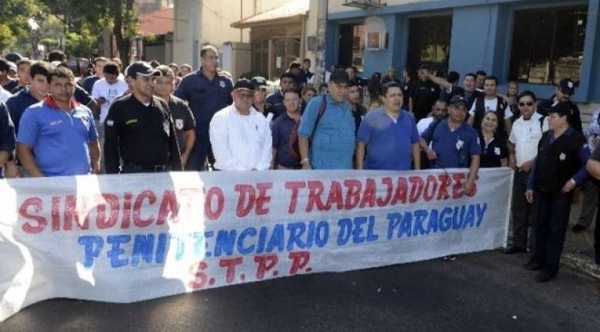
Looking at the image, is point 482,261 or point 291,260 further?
point 482,261

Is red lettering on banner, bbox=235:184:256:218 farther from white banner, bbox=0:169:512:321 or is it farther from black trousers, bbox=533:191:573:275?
black trousers, bbox=533:191:573:275

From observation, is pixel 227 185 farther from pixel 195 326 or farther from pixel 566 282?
pixel 566 282

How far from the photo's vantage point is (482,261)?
18.5 feet

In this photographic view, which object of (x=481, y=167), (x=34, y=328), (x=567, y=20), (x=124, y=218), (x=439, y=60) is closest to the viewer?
(x=34, y=328)

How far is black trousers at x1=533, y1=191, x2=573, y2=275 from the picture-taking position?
5.07m

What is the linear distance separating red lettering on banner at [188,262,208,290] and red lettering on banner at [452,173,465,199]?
2.67m

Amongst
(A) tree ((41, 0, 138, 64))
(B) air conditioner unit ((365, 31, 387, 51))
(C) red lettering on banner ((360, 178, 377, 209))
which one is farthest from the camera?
(A) tree ((41, 0, 138, 64))

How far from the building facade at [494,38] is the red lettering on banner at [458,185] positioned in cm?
458

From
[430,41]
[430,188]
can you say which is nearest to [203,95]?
[430,188]

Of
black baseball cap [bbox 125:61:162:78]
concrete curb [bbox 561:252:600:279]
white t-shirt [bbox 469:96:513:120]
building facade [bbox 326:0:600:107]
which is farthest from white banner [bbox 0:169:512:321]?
building facade [bbox 326:0:600:107]

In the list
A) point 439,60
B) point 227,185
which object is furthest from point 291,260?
point 439,60

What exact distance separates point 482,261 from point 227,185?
2.78 m

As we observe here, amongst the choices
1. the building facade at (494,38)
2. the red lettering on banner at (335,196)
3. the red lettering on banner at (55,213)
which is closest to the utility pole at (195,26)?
the building facade at (494,38)

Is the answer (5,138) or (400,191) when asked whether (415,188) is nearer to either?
(400,191)
